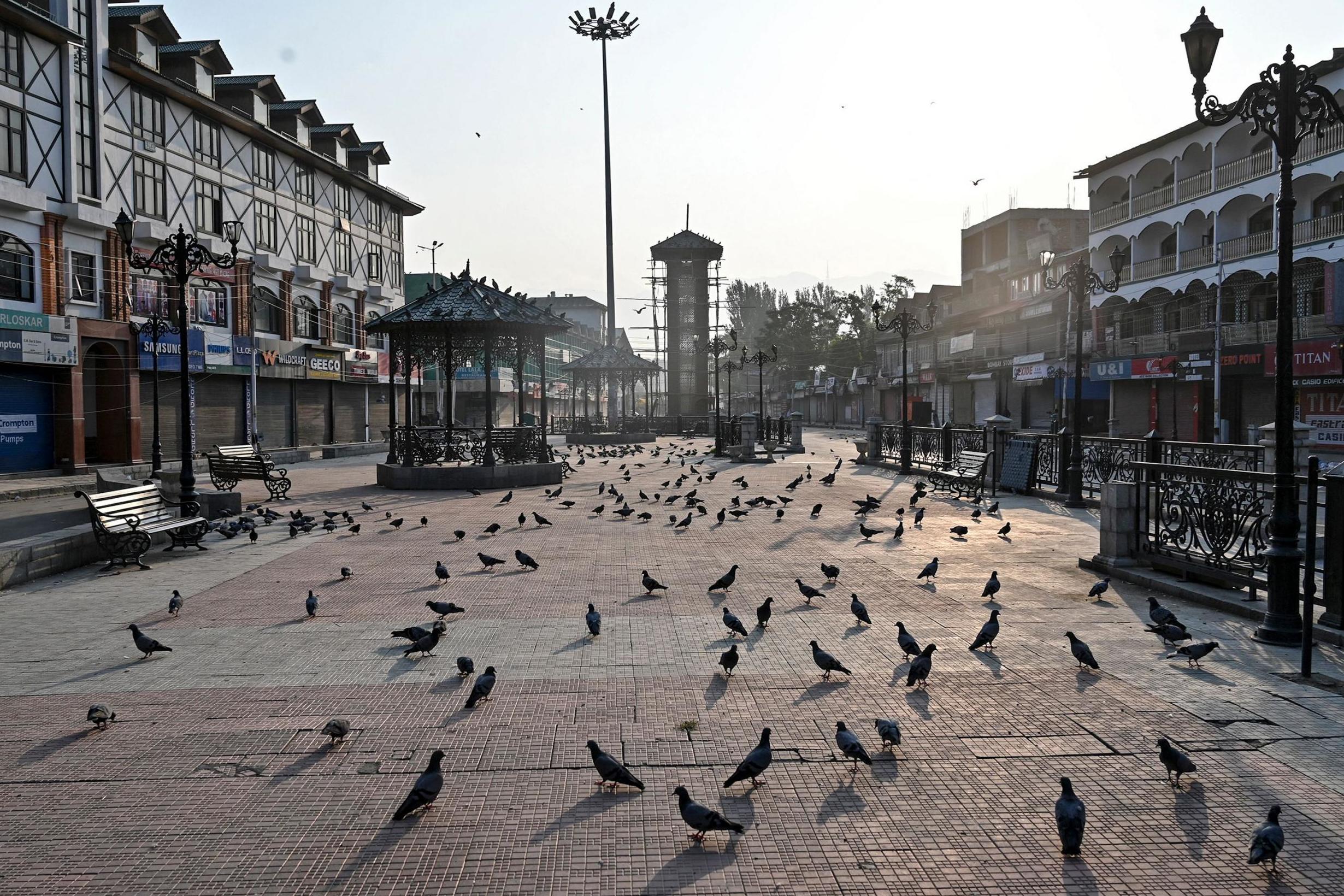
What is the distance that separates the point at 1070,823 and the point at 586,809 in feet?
7.96

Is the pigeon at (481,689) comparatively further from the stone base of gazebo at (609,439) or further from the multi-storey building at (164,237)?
the stone base of gazebo at (609,439)

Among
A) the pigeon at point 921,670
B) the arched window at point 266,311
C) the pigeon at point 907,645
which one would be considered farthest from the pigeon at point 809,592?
the arched window at point 266,311

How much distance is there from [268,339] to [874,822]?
140 feet

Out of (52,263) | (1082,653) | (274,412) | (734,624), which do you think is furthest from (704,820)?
(274,412)

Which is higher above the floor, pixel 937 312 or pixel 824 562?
pixel 937 312

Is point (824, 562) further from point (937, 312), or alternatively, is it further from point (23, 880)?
point (937, 312)

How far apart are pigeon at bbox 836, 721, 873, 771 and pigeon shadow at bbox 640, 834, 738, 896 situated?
3.50ft

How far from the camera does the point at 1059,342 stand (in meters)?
51.1

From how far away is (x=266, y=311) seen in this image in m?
43.3

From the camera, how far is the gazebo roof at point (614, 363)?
5166 cm

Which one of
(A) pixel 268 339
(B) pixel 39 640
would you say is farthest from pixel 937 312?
(B) pixel 39 640

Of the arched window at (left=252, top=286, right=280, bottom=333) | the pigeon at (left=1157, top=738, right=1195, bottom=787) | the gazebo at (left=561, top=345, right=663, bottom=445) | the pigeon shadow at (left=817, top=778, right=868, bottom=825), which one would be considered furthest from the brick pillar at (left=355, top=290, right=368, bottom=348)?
the pigeon at (left=1157, top=738, right=1195, bottom=787)

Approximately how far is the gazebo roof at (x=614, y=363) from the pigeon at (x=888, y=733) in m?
46.3

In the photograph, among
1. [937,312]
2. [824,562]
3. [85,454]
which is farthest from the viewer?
[937,312]
